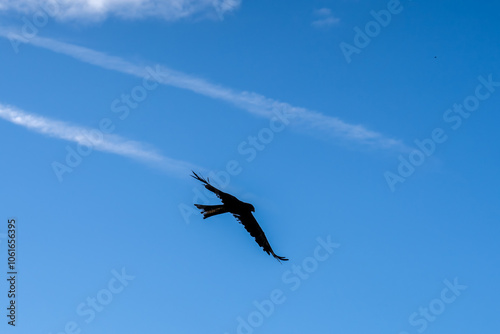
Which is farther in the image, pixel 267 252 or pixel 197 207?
pixel 267 252

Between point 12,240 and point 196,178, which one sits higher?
point 196,178

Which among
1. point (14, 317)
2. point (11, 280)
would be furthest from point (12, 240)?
point (14, 317)

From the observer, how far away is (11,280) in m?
39.3

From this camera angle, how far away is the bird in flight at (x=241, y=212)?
101ft

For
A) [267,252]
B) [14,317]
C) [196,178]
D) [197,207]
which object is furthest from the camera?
[14,317]

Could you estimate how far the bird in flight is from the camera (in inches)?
1217

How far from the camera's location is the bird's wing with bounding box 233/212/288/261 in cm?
3294

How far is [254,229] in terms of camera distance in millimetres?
33344

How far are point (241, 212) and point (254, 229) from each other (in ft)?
4.49

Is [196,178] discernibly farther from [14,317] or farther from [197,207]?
[14,317]

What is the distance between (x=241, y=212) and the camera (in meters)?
32.8

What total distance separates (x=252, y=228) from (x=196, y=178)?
671cm

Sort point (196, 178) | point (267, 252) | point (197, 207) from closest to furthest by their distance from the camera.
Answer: point (196, 178), point (197, 207), point (267, 252)

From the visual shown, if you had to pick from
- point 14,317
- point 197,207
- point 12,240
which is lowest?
point 14,317
